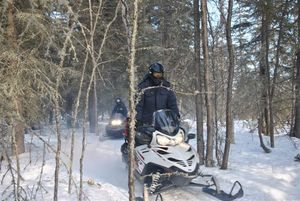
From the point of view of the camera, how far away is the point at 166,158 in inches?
256

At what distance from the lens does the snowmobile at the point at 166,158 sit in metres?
6.43

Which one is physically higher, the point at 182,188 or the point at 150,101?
the point at 150,101

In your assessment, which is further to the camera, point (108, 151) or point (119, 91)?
point (119, 91)

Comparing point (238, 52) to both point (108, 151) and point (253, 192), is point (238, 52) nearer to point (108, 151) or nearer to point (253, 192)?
point (108, 151)

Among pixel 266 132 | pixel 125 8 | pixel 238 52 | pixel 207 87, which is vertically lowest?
pixel 266 132

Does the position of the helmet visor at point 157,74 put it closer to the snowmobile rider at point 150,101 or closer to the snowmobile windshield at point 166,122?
the snowmobile rider at point 150,101

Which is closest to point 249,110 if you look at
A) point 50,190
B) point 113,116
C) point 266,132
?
point 266,132

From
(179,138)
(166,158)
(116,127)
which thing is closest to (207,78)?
(179,138)

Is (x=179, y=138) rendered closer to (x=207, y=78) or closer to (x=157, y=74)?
(x=157, y=74)

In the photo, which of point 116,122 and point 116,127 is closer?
Result: point 116,127

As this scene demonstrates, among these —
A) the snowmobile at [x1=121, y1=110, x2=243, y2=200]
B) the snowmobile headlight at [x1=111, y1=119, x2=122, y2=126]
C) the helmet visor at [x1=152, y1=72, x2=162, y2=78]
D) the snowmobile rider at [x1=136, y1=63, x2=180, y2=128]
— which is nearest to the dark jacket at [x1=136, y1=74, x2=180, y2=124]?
the snowmobile rider at [x1=136, y1=63, x2=180, y2=128]

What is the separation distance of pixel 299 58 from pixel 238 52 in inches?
181

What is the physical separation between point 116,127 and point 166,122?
36.3 ft

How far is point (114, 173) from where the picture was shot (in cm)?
912
